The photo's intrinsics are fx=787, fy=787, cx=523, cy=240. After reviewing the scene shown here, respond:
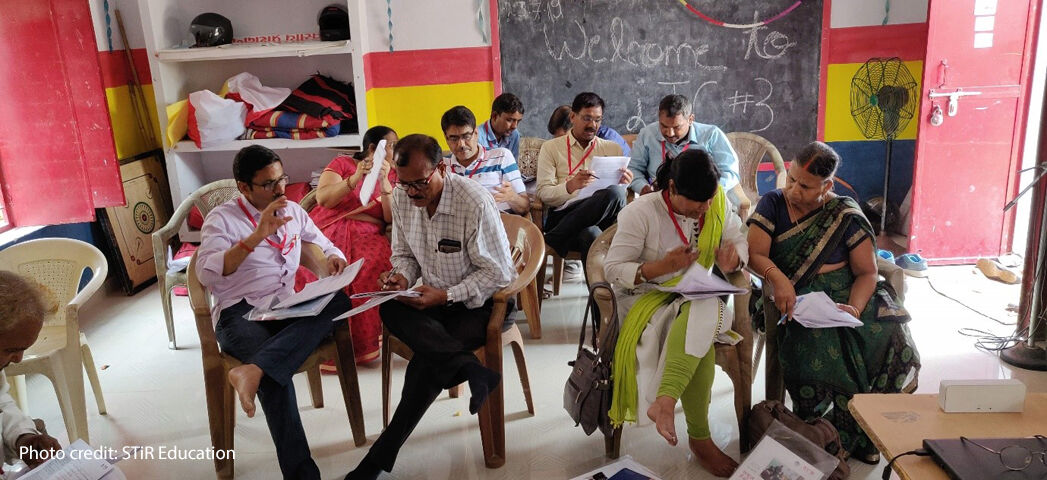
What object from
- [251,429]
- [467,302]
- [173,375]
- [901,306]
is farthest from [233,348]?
[901,306]

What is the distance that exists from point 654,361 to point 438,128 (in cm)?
309

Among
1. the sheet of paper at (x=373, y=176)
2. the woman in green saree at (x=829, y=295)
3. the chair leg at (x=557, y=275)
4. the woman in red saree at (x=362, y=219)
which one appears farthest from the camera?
the chair leg at (x=557, y=275)

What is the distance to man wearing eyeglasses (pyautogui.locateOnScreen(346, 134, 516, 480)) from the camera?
2490mm

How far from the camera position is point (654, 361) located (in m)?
2.50

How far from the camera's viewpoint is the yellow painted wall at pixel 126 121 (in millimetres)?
4758

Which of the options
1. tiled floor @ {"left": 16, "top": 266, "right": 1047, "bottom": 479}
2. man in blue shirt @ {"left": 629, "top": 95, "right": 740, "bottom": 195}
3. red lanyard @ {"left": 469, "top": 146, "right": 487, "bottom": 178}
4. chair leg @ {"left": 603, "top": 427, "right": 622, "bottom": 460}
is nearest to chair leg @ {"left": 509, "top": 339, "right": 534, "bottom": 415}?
tiled floor @ {"left": 16, "top": 266, "right": 1047, "bottom": 479}

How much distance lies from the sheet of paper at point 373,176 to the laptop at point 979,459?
238 cm

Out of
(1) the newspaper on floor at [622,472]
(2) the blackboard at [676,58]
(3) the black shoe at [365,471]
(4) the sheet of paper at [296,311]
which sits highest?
(2) the blackboard at [676,58]

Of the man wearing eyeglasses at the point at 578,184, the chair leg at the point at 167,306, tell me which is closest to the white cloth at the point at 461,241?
the man wearing eyeglasses at the point at 578,184

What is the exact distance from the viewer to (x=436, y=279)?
2.78 m

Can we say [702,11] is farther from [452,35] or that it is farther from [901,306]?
[901,306]

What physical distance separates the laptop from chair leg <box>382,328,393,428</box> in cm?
174

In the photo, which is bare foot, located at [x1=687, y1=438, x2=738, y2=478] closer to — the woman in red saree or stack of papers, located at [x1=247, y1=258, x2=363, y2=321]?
stack of papers, located at [x1=247, y1=258, x2=363, y2=321]

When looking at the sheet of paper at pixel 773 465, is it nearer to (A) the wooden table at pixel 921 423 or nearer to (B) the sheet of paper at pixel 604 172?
(A) the wooden table at pixel 921 423
